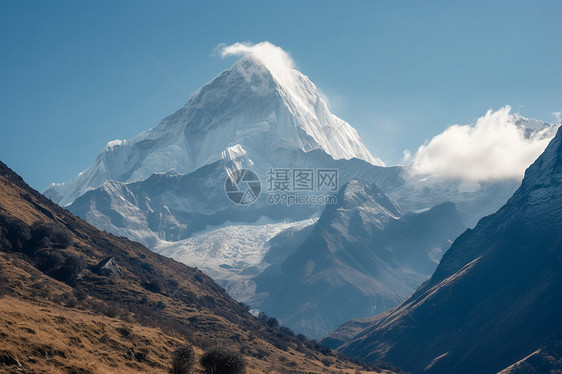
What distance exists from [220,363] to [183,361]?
512 cm

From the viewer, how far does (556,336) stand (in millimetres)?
189500

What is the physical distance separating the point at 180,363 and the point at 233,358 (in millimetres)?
7211

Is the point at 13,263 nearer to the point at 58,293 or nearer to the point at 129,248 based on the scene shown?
the point at 58,293

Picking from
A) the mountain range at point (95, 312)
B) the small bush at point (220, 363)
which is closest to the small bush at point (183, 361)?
the mountain range at point (95, 312)

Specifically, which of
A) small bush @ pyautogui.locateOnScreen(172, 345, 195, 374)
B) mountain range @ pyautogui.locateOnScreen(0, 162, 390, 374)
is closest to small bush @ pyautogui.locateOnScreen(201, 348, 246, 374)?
small bush @ pyautogui.locateOnScreen(172, 345, 195, 374)

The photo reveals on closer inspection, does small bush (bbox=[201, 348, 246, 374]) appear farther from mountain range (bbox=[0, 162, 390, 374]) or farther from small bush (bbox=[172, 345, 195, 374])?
mountain range (bbox=[0, 162, 390, 374])

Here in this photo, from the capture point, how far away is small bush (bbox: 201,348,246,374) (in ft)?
227

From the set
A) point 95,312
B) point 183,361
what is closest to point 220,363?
point 183,361

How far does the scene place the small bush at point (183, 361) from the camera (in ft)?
218

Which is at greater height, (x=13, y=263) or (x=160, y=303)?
(x=160, y=303)

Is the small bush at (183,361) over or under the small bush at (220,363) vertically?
under

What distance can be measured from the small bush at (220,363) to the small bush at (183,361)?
2302 millimetres

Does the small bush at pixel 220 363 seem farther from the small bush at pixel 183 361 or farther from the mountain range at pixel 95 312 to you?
the mountain range at pixel 95 312

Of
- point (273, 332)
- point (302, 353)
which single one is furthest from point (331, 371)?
point (273, 332)
